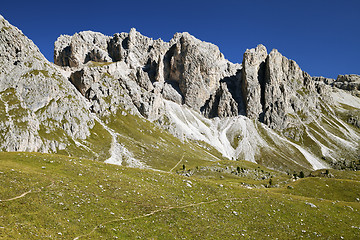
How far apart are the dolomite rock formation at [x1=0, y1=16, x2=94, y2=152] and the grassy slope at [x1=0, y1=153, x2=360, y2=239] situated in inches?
3951

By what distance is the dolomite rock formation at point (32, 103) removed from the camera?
405ft

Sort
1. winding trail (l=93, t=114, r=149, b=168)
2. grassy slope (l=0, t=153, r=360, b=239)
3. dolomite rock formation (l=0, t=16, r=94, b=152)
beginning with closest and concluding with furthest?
1. grassy slope (l=0, t=153, r=360, b=239)
2. dolomite rock formation (l=0, t=16, r=94, b=152)
3. winding trail (l=93, t=114, r=149, b=168)

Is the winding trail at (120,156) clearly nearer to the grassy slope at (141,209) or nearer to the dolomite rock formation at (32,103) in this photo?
the dolomite rock formation at (32,103)

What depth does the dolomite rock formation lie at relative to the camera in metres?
124

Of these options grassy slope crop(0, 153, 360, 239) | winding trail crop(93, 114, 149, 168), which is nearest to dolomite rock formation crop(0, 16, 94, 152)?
winding trail crop(93, 114, 149, 168)

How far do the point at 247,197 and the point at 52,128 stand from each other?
485ft

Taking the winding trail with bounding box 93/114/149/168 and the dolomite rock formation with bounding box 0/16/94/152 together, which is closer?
the dolomite rock formation with bounding box 0/16/94/152

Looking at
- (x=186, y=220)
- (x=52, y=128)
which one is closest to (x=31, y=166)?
(x=186, y=220)

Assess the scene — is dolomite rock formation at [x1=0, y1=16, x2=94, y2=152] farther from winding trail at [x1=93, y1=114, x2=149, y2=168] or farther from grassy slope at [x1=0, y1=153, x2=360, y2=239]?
grassy slope at [x1=0, y1=153, x2=360, y2=239]

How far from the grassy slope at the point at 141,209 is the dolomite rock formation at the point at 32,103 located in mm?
100343

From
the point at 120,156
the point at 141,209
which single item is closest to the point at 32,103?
the point at 120,156

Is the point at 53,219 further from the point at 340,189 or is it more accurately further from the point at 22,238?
the point at 340,189

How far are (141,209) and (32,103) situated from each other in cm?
16592

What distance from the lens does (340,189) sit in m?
53.8
